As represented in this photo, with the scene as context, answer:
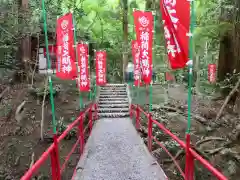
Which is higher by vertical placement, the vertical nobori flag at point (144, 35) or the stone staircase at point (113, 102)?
the vertical nobori flag at point (144, 35)

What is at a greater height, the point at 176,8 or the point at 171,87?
the point at 176,8

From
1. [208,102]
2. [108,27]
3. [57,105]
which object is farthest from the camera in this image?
[108,27]

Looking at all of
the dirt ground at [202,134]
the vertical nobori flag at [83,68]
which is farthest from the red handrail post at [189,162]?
the vertical nobori flag at [83,68]

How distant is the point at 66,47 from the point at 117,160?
12.5ft

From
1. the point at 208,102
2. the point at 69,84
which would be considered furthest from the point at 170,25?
the point at 69,84

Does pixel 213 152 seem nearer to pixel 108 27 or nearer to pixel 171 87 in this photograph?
pixel 171 87

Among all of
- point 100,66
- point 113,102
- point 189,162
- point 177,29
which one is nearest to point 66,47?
point 177,29

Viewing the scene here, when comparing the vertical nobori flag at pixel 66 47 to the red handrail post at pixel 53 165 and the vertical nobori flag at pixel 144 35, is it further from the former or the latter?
the red handrail post at pixel 53 165

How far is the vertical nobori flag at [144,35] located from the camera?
909 cm

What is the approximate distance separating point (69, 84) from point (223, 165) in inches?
539

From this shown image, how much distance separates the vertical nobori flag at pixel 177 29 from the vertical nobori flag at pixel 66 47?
393 cm

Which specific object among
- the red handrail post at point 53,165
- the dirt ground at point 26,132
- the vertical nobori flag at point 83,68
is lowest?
the dirt ground at point 26,132

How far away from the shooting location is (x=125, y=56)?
20.7 m

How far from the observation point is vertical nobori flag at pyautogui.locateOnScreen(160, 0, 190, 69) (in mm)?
4477
